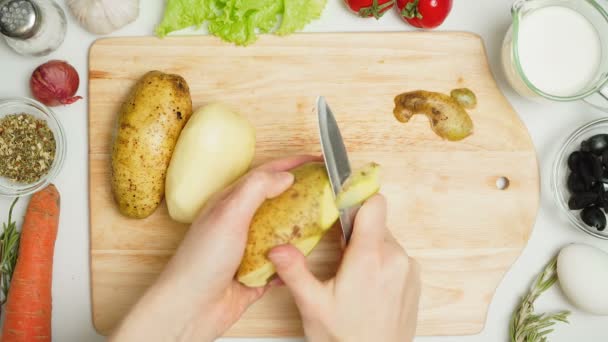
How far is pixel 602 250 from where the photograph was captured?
1.45 metres

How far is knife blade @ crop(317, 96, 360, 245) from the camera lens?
45.1 inches

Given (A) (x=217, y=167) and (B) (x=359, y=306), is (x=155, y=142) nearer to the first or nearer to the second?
(A) (x=217, y=167)

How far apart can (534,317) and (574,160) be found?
449 mm

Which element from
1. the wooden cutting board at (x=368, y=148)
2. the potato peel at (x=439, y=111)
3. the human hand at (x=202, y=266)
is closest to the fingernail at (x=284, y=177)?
the human hand at (x=202, y=266)

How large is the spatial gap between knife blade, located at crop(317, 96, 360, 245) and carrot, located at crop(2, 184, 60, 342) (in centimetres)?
80

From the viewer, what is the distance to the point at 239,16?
4.46 feet

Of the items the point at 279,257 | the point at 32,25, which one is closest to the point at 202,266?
the point at 279,257

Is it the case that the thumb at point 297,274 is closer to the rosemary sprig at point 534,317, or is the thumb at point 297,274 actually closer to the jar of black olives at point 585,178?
the rosemary sprig at point 534,317

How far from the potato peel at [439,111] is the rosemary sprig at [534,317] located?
466 millimetres

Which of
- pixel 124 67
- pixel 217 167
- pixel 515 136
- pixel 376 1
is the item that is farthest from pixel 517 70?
pixel 124 67

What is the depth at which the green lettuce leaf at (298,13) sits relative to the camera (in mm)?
1367

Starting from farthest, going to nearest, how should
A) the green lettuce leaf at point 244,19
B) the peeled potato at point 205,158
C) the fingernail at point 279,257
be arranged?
the green lettuce leaf at point 244,19 < the peeled potato at point 205,158 < the fingernail at point 279,257

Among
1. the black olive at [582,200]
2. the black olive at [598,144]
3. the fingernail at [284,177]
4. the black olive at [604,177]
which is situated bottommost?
the black olive at [582,200]

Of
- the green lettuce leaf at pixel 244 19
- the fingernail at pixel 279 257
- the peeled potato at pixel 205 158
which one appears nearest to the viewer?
the fingernail at pixel 279 257
